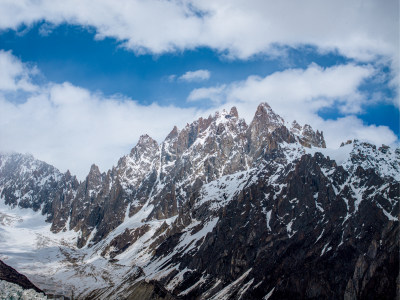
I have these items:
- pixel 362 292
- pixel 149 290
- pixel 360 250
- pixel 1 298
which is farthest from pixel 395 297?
pixel 1 298

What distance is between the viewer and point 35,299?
98688mm

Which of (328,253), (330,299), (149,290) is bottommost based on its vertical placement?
(149,290)

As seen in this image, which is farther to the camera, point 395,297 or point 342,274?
point 342,274

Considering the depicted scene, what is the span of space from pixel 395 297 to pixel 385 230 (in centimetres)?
4765

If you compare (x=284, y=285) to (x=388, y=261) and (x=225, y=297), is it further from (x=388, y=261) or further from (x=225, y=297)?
(x=388, y=261)

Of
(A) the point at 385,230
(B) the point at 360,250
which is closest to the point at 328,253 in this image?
(B) the point at 360,250

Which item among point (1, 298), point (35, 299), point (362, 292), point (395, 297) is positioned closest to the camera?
point (1, 298)

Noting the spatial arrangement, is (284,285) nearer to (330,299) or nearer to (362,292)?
(330,299)

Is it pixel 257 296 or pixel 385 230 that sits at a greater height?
pixel 385 230

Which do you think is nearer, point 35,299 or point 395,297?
point 35,299

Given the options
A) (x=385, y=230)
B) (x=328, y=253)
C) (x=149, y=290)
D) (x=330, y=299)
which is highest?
(x=385, y=230)

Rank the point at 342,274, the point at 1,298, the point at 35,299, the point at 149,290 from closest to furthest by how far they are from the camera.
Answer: the point at 1,298
the point at 35,299
the point at 342,274
the point at 149,290

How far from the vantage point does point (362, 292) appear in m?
152

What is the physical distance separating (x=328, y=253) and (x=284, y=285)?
29.1 meters
